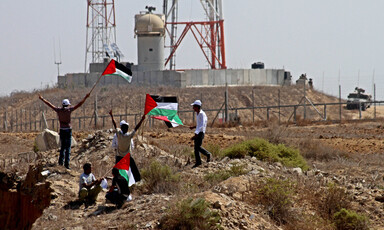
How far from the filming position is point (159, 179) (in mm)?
16422

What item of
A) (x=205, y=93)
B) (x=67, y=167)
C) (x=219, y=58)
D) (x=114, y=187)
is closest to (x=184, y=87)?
(x=205, y=93)

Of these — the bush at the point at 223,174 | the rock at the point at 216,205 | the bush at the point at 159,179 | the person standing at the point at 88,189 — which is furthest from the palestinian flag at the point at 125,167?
the bush at the point at 223,174

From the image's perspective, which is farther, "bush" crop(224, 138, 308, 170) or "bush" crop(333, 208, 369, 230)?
"bush" crop(224, 138, 308, 170)

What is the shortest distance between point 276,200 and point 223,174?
2580 millimetres

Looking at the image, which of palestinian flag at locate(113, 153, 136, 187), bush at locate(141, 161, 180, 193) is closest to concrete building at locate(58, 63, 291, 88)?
bush at locate(141, 161, 180, 193)

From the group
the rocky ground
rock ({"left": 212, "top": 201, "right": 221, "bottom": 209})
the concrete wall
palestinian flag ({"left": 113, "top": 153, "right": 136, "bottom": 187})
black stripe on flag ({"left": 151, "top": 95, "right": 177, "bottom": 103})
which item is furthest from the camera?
the concrete wall

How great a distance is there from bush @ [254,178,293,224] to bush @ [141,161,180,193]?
193cm

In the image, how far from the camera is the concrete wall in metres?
55.3

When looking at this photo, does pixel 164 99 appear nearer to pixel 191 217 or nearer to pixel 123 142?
pixel 123 142

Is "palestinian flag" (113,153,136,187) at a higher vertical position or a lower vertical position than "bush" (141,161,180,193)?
higher

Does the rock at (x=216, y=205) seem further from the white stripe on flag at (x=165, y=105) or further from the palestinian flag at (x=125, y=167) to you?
the white stripe on flag at (x=165, y=105)

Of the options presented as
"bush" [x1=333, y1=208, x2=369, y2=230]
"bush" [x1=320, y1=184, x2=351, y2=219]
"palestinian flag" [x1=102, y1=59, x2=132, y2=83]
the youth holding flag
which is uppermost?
"palestinian flag" [x1=102, y1=59, x2=132, y2=83]

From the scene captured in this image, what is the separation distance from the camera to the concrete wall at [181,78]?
55.3 meters

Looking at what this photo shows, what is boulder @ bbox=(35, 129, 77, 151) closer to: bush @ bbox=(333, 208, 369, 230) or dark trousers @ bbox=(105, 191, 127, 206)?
dark trousers @ bbox=(105, 191, 127, 206)
